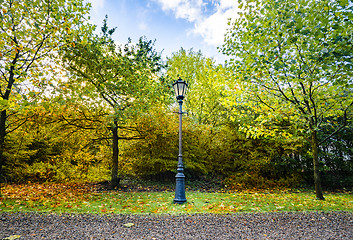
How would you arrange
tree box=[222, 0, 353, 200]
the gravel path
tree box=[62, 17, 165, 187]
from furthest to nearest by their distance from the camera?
tree box=[62, 17, 165, 187]
tree box=[222, 0, 353, 200]
the gravel path

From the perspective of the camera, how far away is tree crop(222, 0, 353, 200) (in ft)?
15.0

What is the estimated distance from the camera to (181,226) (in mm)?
4074

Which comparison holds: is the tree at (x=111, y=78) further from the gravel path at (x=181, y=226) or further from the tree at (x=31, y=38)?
the gravel path at (x=181, y=226)

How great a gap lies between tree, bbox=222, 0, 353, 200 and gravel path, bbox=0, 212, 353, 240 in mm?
2631

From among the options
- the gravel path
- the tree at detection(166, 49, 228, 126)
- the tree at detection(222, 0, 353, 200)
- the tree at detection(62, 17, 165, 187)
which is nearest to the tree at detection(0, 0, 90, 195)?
the tree at detection(62, 17, 165, 187)

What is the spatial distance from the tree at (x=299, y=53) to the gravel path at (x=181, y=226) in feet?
8.63

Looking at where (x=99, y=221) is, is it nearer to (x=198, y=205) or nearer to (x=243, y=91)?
(x=198, y=205)

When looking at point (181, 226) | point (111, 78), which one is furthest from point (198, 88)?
point (181, 226)

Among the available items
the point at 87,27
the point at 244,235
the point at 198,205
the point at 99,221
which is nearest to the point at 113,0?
the point at 87,27

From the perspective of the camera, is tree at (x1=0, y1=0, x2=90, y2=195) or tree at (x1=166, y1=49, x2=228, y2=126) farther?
tree at (x1=166, y1=49, x2=228, y2=126)

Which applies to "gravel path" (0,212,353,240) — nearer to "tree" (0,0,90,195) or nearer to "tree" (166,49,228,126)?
"tree" (0,0,90,195)

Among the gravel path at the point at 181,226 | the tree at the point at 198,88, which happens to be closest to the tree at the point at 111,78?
the gravel path at the point at 181,226

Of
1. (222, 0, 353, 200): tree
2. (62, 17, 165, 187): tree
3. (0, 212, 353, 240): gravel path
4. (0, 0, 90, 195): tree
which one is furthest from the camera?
(62, 17, 165, 187): tree

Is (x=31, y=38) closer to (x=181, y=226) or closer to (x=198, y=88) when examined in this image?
(x=181, y=226)
